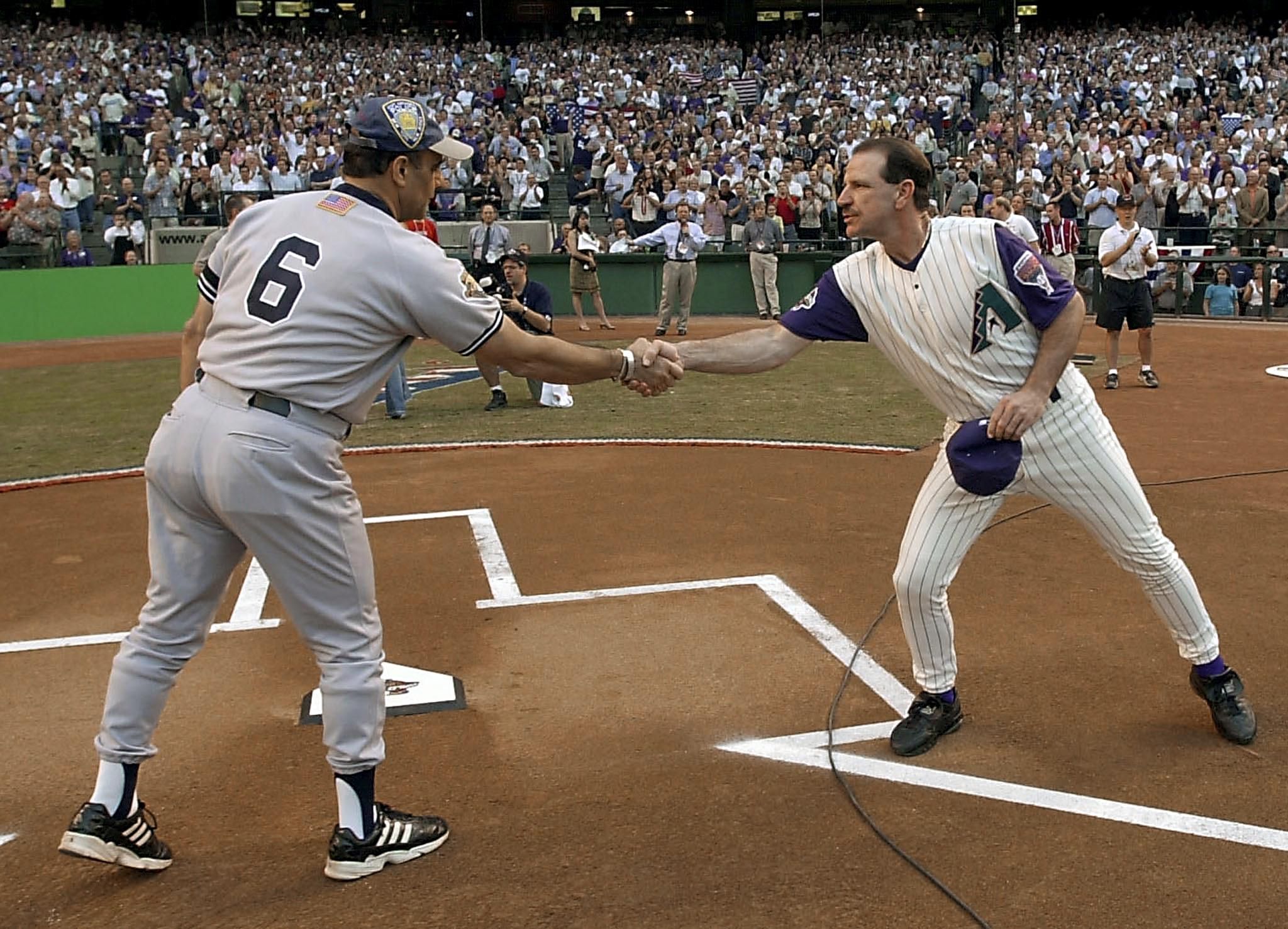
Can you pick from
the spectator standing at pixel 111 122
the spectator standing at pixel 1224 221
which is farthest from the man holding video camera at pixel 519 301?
the spectator standing at pixel 111 122

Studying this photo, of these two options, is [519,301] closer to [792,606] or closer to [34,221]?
[792,606]

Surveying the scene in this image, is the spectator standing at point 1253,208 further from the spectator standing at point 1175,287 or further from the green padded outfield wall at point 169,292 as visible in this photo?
the green padded outfield wall at point 169,292

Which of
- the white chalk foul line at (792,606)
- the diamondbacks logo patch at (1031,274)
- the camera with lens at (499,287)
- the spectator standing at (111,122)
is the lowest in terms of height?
the white chalk foul line at (792,606)

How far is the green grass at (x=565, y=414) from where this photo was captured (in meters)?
10.6

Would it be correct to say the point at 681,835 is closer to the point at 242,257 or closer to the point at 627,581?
the point at 242,257

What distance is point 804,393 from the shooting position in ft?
43.4

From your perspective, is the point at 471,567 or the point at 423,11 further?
the point at 423,11

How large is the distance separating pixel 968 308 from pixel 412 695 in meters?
2.63

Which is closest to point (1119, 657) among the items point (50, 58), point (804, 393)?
point (804, 393)

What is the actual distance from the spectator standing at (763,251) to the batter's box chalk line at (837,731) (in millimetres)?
14637

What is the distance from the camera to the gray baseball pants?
345 centimetres

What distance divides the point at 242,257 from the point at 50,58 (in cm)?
3018

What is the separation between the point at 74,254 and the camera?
22.0 metres

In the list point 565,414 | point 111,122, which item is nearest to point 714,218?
point 565,414
